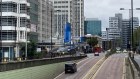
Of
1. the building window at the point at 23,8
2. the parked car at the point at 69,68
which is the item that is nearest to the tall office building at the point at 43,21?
the building window at the point at 23,8

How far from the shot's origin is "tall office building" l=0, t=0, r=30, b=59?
107750 millimetres

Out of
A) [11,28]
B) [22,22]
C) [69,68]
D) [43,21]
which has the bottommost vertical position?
[69,68]

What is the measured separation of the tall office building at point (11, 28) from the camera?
107750 mm

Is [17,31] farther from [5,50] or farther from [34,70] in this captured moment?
[34,70]

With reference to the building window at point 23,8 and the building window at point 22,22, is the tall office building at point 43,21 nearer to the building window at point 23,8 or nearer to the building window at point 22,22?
the building window at point 23,8

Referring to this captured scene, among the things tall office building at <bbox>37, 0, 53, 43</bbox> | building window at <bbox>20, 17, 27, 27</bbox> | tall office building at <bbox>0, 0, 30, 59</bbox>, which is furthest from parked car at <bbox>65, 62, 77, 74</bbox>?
tall office building at <bbox>37, 0, 53, 43</bbox>

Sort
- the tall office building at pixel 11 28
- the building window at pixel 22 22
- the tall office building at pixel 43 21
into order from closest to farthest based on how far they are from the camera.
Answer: the tall office building at pixel 11 28, the building window at pixel 22 22, the tall office building at pixel 43 21

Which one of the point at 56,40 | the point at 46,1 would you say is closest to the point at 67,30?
the point at 56,40

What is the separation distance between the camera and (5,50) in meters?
110

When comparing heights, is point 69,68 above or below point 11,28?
below

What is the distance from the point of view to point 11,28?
354 feet

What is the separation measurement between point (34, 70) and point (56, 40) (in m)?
124

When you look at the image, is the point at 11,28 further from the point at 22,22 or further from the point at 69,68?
the point at 69,68

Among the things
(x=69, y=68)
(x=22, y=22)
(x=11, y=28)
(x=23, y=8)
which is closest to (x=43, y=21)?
(x=23, y=8)
